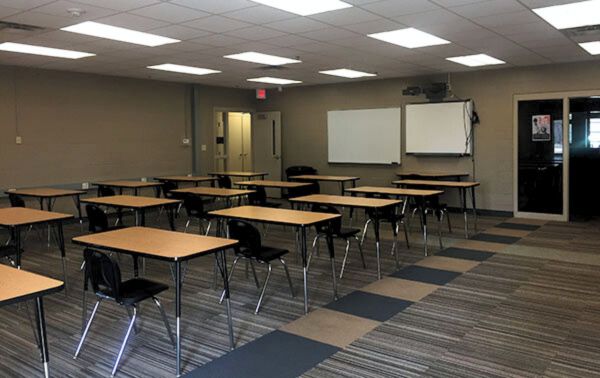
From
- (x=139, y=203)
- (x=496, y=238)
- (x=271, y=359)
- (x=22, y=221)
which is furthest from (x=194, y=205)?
(x=496, y=238)

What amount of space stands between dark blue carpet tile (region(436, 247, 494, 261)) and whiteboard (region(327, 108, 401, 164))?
14.1 feet

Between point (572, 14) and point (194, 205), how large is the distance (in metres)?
4.92

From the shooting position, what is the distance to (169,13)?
5004 millimetres

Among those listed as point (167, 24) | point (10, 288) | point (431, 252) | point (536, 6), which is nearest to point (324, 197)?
point (431, 252)

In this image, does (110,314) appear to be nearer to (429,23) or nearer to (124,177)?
(429,23)

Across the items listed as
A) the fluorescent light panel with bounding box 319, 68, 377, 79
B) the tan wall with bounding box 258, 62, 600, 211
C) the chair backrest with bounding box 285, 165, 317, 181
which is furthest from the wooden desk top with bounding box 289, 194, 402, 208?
the chair backrest with bounding box 285, 165, 317, 181

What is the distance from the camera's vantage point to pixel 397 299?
4.59 m

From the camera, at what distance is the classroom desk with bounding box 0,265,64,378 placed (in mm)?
2365

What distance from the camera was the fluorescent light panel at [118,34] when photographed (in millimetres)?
5617

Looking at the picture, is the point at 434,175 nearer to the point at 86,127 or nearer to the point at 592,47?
the point at 592,47

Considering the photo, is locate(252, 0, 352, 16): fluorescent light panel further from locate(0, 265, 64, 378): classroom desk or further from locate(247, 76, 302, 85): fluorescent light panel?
locate(247, 76, 302, 85): fluorescent light panel

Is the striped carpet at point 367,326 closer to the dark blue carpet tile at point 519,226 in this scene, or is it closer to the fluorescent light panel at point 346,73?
the dark blue carpet tile at point 519,226

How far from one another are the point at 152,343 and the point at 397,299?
2.16 metres

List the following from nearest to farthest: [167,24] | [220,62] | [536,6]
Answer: [536,6]
[167,24]
[220,62]
